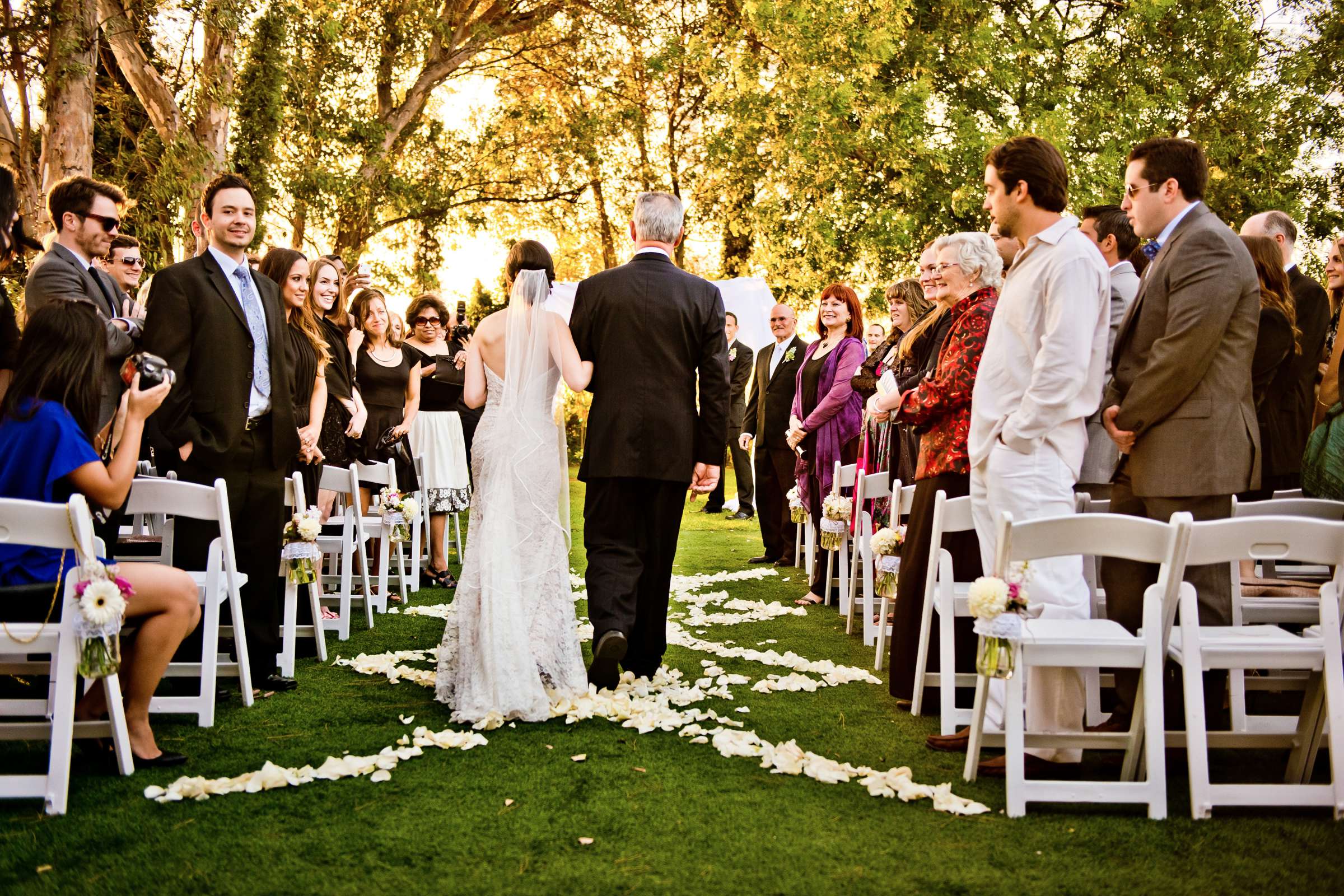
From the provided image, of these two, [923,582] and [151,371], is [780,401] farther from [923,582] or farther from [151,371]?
[151,371]

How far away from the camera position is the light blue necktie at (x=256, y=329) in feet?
16.3

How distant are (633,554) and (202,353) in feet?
6.75

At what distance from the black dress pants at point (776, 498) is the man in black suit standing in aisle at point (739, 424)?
358 cm

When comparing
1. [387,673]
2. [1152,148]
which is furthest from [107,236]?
[1152,148]

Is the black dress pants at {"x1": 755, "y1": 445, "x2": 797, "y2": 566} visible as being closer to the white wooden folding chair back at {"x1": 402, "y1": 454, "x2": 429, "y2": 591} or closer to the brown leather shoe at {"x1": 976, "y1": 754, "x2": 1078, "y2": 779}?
the white wooden folding chair back at {"x1": 402, "y1": 454, "x2": 429, "y2": 591}

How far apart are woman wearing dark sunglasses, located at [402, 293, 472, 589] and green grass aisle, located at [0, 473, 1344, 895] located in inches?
165

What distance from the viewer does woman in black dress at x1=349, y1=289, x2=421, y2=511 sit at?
26.5 ft

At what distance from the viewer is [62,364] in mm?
3650

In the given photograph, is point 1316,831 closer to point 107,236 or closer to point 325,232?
point 107,236

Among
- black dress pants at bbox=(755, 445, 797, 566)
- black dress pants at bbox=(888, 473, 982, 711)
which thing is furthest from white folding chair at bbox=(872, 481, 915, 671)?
black dress pants at bbox=(755, 445, 797, 566)

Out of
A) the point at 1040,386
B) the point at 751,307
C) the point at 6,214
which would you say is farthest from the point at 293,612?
the point at 751,307

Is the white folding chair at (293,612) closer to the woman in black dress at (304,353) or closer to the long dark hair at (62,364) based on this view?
the woman in black dress at (304,353)

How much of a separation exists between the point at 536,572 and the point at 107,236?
2.51 m

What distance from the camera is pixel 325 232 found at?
15.1 meters
